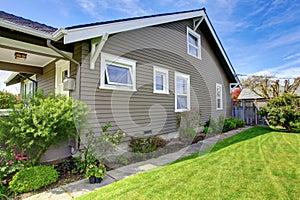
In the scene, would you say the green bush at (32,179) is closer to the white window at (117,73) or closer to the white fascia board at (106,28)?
the white window at (117,73)

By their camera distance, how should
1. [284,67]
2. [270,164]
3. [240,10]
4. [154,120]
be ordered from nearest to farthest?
1. [270,164]
2. [154,120]
3. [240,10]
4. [284,67]

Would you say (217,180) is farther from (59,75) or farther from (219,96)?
(219,96)

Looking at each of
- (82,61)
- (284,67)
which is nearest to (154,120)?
(82,61)

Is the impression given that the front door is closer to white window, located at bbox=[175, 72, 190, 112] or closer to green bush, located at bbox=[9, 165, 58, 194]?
green bush, located at bbox=[9, 165, 58, 194]

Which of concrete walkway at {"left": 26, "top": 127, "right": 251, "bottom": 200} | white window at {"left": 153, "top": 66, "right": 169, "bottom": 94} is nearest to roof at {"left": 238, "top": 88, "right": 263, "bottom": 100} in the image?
white window at {"left": 153, "top": 66, "right": 169, "bottom": 94}

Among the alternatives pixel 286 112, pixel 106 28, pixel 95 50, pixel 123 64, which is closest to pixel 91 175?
pixel 95 50

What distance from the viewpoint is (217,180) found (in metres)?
3.32

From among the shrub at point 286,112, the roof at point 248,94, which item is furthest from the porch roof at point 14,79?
the roof at point 248,94

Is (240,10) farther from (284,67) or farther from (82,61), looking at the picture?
(284,67)

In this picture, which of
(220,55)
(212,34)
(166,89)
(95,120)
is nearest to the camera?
(95,120)

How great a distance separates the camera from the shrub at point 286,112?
30.1ft

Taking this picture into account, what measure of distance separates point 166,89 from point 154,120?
1.49 m

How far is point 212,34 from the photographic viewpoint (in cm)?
A: 1030

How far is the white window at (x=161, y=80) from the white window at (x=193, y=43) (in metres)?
2.71
